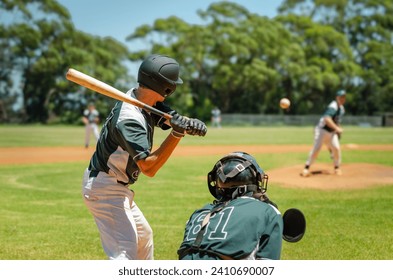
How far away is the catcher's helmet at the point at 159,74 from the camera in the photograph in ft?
13.1

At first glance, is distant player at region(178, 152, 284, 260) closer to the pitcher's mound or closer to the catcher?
the catcher

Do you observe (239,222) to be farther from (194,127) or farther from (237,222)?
(194,127)

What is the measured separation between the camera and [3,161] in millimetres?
16906

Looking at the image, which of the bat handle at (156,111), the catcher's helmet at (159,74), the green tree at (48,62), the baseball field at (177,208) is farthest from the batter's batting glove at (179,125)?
the green tree at (48,62)

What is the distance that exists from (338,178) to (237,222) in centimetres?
909

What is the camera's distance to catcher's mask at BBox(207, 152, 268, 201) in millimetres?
3176

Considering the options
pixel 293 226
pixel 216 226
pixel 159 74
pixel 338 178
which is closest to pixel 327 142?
pixel 338 178

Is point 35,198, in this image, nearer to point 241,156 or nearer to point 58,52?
point 241,156

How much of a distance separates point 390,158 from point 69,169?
9.20 meters

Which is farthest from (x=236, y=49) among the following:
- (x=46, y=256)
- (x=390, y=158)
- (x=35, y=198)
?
(x=46, y=256)

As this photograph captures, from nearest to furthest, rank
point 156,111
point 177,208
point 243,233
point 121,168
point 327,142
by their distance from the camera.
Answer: point 243,233, point 156,111, point 121,168, point 177,208, point 327,142

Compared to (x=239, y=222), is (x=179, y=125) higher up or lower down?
Result: higher up

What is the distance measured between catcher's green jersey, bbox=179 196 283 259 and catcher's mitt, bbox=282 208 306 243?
0.71 feet

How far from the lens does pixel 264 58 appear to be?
173ft
